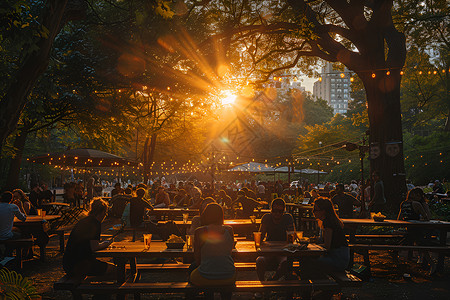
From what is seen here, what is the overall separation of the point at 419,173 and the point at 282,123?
43740 mm

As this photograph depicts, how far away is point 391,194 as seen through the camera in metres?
12.9

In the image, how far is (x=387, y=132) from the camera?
520 inches

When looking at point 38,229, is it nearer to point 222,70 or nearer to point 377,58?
point 222,70

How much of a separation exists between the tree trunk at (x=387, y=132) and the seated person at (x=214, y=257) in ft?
31.2

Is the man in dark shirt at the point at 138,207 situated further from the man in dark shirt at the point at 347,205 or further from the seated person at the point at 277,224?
the man in dark shirt at the point at 347,205

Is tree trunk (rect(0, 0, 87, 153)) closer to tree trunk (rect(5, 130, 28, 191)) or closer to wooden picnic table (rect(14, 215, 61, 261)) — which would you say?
wooden picnic table (rect(14, 215, 61, 261))

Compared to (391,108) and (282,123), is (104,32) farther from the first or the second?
(282,123)

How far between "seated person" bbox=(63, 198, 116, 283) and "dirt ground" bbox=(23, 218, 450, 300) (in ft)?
3.42

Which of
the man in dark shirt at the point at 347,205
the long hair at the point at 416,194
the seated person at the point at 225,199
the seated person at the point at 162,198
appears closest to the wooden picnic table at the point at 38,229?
the seated person at the point at 162,198

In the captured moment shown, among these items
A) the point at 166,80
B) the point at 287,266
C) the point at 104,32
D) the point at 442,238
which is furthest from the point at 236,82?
the point at 287,266

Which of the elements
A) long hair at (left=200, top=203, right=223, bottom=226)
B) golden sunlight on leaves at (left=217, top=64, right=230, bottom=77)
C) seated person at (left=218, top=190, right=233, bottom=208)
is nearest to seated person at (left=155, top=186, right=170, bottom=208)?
seated person at (left=218, top=190, right=233, bottom=208)

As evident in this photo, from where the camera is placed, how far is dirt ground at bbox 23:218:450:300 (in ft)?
20.9

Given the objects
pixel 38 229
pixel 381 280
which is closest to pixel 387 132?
pixel 381 280

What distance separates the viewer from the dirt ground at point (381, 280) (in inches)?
251
